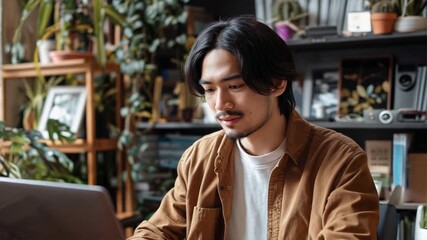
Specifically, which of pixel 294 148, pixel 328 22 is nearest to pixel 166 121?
pixel 328 22

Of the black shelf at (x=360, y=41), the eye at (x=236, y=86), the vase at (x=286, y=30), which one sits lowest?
the eye at (x=236, y=86)

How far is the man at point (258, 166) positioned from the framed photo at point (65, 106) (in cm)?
115

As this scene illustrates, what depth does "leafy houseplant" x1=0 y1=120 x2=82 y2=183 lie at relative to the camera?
207 centimetres

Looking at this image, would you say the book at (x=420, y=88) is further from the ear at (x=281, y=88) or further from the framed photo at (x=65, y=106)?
the framed photo at (x=65, y=106)

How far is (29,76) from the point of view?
2.62m

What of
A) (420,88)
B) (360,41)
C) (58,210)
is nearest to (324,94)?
(360,41)

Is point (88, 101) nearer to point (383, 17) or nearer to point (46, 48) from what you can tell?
point (46, 48)

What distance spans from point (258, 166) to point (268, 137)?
90mm

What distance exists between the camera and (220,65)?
1296mm

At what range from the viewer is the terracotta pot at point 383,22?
200cm

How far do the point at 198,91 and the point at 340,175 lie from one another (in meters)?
0.47

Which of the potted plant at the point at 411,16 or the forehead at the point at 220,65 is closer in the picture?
the forehead at the point at 220,65

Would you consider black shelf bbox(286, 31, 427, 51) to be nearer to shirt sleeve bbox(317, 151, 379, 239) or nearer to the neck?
the neck

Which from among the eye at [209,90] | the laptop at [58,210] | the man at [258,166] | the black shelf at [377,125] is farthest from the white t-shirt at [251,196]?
the black shelf at [377,125]
